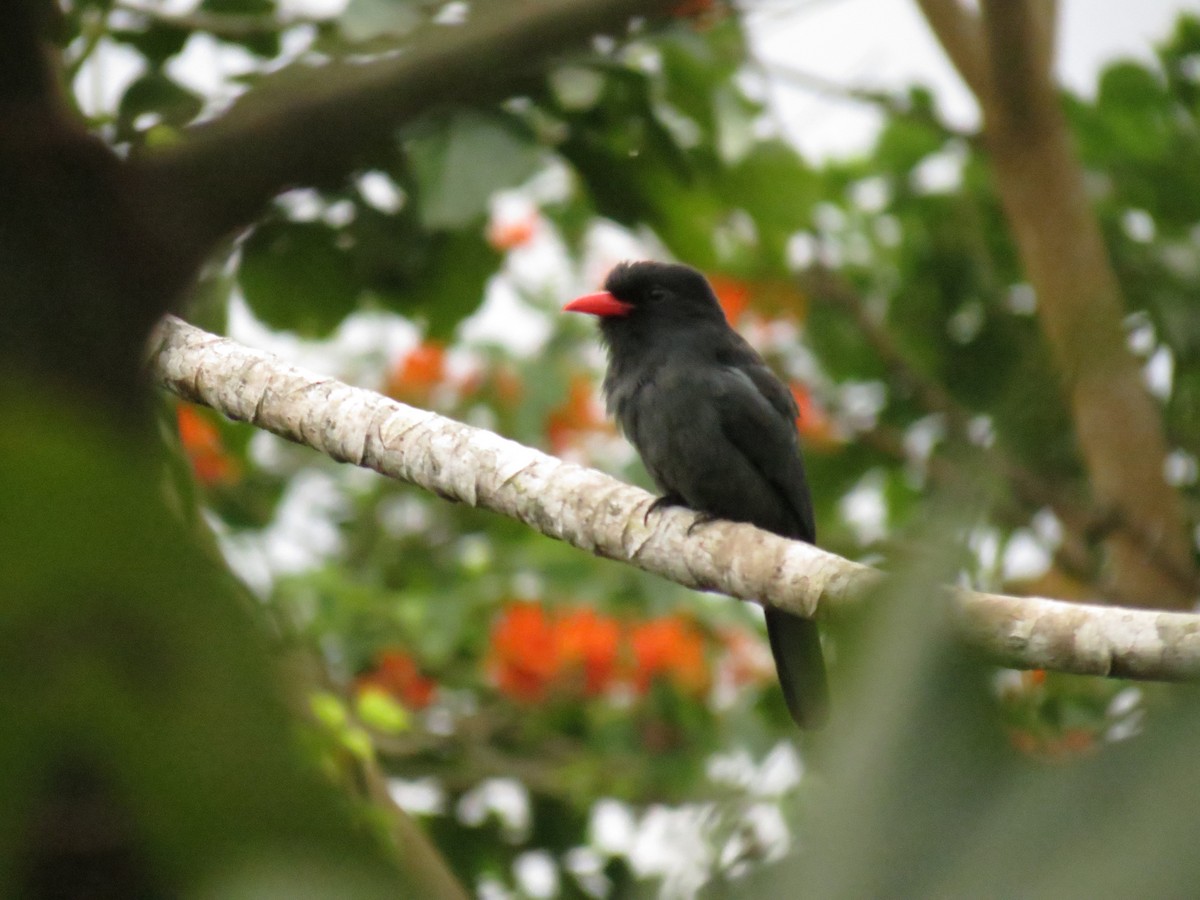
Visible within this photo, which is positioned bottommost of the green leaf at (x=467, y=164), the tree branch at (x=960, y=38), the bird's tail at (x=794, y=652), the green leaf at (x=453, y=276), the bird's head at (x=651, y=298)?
the bird's tail at (x=794, y=652)

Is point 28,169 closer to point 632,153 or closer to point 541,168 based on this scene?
point 541,168

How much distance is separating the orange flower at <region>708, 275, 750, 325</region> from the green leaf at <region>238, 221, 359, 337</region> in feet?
6.13

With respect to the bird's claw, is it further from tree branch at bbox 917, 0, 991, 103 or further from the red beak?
tree branch at bbox 917, 0, 991, 103

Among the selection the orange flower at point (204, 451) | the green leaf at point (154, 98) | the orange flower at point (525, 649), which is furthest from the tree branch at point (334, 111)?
the orange flower at point (525, 649)

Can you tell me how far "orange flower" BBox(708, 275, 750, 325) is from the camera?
5113 mm

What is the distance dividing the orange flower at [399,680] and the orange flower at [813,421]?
1619mm

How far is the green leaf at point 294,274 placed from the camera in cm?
354

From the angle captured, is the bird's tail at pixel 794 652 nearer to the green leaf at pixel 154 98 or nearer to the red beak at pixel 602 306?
the red beak at pixel 602 306

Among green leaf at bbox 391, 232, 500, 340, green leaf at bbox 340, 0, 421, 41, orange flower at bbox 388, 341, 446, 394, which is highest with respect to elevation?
green leaf at bbox 340, 0, 421, 41

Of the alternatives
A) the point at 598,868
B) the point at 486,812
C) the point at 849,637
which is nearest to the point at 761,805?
the point at 849,637

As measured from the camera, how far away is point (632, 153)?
3.46 metres

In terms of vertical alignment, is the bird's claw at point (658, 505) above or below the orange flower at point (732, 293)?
above

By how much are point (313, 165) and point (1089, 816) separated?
0.35 meters

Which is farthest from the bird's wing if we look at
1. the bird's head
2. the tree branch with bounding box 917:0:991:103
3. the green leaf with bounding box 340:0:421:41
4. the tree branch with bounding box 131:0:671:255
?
the tree branch with bounding box 131:0:671:255
